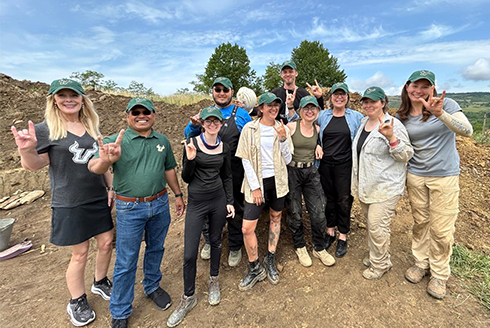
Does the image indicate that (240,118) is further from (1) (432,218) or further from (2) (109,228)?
(1) (432,218)

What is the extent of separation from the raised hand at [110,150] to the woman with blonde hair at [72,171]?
444 mm

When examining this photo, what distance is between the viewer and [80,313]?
102 inches

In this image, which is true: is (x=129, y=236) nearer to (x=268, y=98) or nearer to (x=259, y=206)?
(x=259, y=206)

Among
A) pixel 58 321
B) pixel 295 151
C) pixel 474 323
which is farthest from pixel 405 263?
pixel 58 321

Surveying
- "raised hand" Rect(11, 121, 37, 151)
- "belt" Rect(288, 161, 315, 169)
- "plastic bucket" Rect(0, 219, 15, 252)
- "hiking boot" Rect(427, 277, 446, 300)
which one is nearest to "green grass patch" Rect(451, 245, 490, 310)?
"hiking boot" Rect(427, 277, 446, 300)

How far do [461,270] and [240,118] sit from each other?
3520 mm

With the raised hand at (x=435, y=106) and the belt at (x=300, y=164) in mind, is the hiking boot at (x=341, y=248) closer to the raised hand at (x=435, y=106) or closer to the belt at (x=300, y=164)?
the belt at (x=300, y=164)

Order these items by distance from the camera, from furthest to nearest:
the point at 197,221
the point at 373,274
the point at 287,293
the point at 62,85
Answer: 1. the point at 373,274
2. the point at 287,293
3. the point at 197,221
4. the point at 62,85

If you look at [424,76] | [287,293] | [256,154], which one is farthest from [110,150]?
[424,76]

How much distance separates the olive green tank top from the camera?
118 inches

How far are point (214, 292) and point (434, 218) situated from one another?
2648mm

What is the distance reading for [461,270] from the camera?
→ 3199mm

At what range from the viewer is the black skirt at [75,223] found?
2.33m

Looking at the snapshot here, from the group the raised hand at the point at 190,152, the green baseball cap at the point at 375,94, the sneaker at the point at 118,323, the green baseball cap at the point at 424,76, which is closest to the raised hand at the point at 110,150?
the raised hand at the point at 190,152
